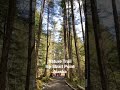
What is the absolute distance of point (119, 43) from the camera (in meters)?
9.73

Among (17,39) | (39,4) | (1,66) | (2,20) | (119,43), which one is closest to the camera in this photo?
(1,66)

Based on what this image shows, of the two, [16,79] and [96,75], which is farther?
[96,75]

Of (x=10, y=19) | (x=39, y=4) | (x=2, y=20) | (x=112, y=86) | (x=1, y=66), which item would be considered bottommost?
(x=112, y=86)

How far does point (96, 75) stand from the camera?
13.6 m

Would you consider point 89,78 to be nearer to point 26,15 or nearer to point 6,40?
point 26,15

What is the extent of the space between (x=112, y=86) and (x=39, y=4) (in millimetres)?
14768

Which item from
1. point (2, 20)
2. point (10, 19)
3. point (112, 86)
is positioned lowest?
point (112, 86)

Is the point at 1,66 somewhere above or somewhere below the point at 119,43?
below

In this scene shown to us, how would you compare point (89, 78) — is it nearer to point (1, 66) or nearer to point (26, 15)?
point (26, 15)

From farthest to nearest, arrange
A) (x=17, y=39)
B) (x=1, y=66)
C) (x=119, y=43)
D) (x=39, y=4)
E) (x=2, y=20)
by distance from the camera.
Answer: (x=39, y=4) < (x=17, y=39) < (x=2, y=20) < (x=119, y=43) < (x=1, y=66)

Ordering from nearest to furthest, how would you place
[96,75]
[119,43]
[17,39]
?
[119,43], [17,39], [96,75]

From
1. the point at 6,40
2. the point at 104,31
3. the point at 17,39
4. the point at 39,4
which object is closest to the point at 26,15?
the point at 17,39

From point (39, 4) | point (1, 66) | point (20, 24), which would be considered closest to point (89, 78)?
point (20, 24)

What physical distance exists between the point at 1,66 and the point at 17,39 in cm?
493
